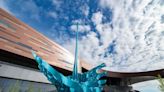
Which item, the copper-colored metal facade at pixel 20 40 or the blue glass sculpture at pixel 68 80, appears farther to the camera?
the copper-colored metal facade at pixel 20 40

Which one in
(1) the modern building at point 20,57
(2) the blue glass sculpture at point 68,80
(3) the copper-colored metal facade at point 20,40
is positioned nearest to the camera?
(2) the blue glass sculpture at point 68,80

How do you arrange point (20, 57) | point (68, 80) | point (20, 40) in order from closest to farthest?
point (68, 80), point (20, 57), point (20, 40)

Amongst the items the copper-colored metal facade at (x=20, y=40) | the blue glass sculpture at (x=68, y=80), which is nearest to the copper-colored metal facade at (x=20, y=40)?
the copper-colored metal facade at (x=20, y=40)

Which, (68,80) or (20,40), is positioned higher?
(20,40)

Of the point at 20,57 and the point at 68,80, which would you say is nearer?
the point at 68,80

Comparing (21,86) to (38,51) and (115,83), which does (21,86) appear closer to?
(38,51)

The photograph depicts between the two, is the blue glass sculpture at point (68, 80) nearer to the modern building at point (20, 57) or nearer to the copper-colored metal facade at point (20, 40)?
the modern building at point (20, 57)

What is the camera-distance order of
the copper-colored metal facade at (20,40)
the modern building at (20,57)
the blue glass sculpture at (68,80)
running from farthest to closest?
the copper-colored metal facade at (20,40), the modern building at (20,57), the blue glass sculpture at (68,80)

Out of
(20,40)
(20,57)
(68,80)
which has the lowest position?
(68,80)

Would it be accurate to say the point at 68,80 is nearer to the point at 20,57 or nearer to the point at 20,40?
the point at 20,57

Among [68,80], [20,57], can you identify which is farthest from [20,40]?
[68,80]

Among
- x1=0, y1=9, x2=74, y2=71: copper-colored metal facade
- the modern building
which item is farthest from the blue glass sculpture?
x1=0, y1=9, x2=74, y2=71: copper-colored metal facade

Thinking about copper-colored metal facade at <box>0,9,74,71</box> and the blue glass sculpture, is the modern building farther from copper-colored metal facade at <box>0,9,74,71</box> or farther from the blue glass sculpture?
the blue glass sculpture

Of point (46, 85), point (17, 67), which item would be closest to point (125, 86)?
point (46, 85)
